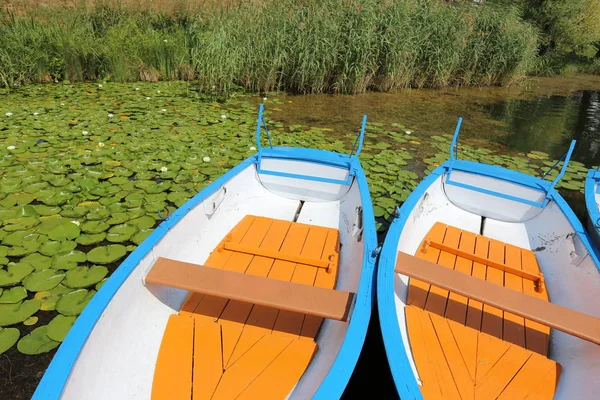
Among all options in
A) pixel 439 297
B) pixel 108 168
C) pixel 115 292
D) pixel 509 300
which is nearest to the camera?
pixel 115 292

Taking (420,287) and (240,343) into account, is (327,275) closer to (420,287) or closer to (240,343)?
(420,287)

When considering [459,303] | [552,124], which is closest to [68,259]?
[459,303]

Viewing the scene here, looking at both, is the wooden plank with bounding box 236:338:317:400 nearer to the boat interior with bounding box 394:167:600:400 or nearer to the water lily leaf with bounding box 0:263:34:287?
the boat interior with bounding box 394:167:600:400

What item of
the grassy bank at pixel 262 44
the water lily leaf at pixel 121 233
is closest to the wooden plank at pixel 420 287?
the water lily leaf at pixel 121 233

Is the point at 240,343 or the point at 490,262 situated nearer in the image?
the point at 240,343

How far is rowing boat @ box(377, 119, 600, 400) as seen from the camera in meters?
1.61

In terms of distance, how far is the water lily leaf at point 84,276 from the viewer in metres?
2.31

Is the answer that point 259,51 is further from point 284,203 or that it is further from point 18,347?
point 18,347

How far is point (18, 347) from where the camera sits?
193 centimetres

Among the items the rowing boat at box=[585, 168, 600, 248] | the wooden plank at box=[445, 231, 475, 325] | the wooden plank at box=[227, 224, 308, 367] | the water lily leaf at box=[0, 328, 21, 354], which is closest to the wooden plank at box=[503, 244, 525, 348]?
the wooden plank at box=[445, 231, 475, 325]

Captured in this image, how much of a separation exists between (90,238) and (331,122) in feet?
13.2

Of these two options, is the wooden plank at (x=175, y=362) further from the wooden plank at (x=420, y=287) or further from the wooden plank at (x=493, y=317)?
the wooden plank at (x=493, y=317)

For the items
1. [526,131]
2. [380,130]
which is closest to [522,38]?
[526,131]

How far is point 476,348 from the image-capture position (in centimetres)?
178
